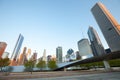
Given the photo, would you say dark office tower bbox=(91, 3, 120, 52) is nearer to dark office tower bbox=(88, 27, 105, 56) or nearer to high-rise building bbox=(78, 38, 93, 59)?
dark office tower bbox=(88, 27, 105, 56)

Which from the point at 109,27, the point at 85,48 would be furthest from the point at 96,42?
the point at 85,48

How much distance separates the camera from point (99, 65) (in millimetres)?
82625

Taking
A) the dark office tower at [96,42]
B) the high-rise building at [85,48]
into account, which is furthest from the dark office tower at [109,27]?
the high-rise building at [85,48]

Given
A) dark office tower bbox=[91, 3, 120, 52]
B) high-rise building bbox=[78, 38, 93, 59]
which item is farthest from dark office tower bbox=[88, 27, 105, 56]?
dark office tower bbox=[91, 3, 120, 52]

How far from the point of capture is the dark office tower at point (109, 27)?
76544mm

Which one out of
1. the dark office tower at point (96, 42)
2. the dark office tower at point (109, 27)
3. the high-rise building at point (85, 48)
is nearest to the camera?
the dark office tower at point (109, 27)

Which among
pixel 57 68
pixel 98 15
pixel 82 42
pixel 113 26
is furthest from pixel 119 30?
pixel 82 42

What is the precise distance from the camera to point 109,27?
80500 mm

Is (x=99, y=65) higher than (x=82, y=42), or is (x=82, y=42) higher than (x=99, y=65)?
(x=82, y=42)

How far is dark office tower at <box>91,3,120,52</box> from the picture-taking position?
7654 cm

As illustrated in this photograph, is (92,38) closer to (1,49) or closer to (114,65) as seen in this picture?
(114,65)

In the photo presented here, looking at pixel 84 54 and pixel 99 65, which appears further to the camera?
pixel 84 54

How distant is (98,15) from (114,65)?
42650mm

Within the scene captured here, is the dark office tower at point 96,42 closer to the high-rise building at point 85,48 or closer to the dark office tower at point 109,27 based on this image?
the high-rise building at point 85,48
